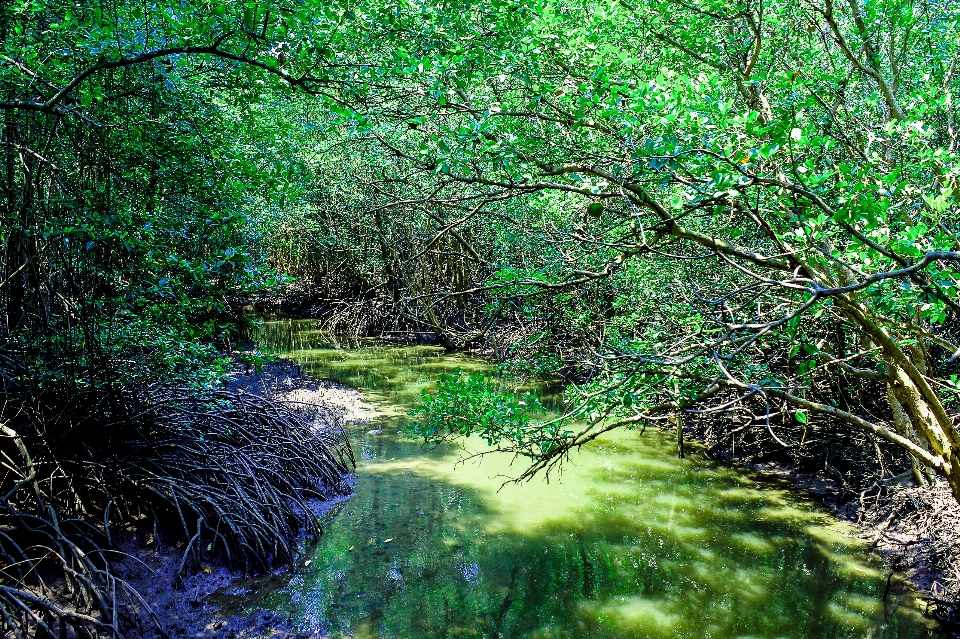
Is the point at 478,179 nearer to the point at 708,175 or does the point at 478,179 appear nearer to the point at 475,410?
the point at 708,175

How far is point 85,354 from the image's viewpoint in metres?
4.98

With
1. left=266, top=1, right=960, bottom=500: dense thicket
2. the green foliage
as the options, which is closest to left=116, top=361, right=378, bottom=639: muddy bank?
the green foliage

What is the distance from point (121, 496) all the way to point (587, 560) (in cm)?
418

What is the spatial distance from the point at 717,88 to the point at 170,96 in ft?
12.3

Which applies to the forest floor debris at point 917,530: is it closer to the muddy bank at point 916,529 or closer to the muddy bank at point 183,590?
the muddy bank at point 916,529

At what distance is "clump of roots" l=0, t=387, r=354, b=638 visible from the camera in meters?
4.45

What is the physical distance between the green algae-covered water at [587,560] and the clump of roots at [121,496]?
653 mm

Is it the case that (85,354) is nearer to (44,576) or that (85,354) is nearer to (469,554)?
(44,576)

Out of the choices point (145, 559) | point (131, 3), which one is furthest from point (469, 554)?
point (131, 3)

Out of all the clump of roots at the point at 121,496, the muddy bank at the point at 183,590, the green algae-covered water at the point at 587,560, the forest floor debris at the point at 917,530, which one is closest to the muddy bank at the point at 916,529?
the forest floor debris at the point at 917,530

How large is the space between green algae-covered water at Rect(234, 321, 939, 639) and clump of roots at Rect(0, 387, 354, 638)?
653 mm

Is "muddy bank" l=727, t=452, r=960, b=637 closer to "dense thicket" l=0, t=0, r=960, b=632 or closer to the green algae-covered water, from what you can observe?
the green algae-covered water

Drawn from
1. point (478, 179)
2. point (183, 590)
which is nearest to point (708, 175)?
point (478, 179)

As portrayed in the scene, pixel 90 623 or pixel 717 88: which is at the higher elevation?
pixel 717 88
